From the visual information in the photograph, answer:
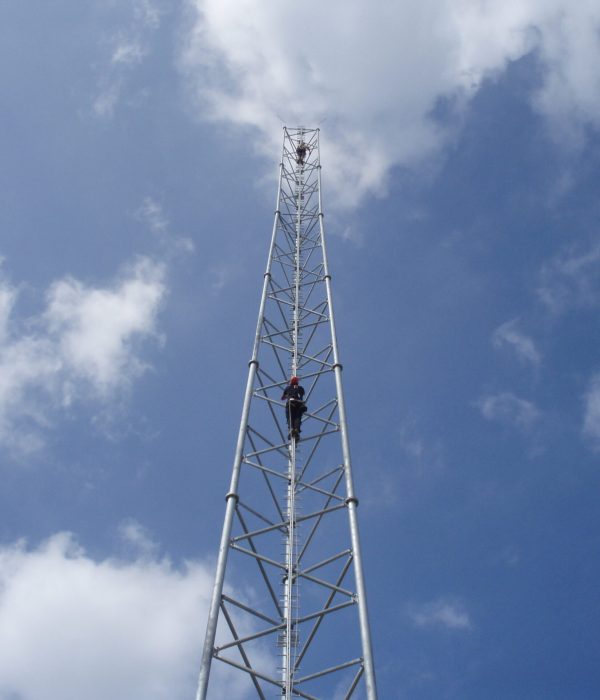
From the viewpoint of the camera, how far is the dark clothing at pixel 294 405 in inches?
725

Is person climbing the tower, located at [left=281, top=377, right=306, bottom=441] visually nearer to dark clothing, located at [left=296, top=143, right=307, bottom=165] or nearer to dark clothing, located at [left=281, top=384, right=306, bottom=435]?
dark clothing, located at [left=281, top=384, right=306, bottom=435]

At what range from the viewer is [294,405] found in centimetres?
1867

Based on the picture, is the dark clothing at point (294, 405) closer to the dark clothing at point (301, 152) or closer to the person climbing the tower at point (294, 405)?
the person climbing the tower at point (294, 405)

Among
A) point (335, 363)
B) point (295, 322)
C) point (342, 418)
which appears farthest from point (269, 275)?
point (342, 418)

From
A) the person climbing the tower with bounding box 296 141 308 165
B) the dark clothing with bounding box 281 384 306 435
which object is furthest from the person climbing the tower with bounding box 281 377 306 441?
the person climbing the tower with bounding box 296 141 308 165

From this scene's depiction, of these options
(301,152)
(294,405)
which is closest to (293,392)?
(294,405)

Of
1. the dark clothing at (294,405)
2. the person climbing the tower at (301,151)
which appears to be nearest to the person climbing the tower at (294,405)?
the dark clothing at (294,405)

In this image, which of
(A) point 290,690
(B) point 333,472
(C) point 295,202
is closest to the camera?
(A) point 290,690

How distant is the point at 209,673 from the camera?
38.0 ft

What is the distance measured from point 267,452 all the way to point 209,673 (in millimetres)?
6540

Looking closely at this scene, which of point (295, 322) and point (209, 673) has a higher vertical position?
point (295, 322)

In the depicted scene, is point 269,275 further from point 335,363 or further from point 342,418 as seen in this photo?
point 342,418

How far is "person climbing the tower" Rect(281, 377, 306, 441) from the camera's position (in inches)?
723

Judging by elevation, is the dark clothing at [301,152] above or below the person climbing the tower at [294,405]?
above
